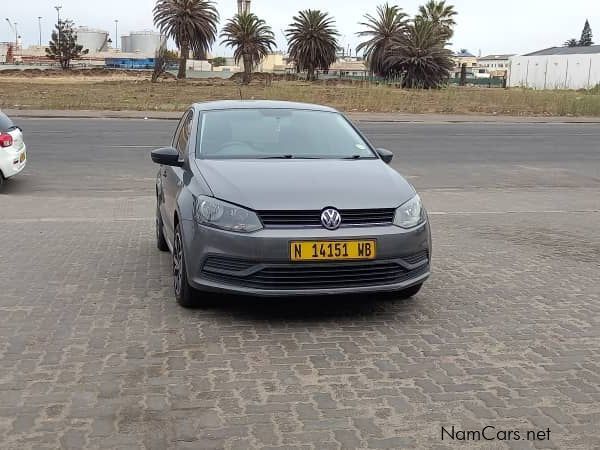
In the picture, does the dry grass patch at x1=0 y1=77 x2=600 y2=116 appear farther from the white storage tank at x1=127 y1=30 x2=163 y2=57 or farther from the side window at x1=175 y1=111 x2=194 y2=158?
the white storage tank at x1=127 y1=30 x2=163 y2=57

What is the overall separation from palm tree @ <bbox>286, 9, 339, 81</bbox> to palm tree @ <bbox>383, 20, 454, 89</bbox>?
17.6 metres

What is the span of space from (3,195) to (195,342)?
7936 millimetres

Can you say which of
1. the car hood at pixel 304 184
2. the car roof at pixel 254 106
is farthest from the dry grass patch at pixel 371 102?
the car hood at pixel 304 184

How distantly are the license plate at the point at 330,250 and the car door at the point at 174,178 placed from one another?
134cm

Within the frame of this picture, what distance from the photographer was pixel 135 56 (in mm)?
136000

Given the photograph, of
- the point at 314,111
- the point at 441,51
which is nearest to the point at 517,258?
the point at 314,111

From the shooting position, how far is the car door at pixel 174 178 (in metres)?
5.96

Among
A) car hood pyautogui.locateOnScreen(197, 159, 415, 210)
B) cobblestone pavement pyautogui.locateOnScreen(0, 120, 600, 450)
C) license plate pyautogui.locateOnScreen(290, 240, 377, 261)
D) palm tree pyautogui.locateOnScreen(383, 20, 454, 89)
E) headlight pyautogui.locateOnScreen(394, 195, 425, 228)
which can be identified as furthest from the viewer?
palm tree pyautogui.locateOnScreen(383, 20, 454, 89)

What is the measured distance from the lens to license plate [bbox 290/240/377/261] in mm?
4844

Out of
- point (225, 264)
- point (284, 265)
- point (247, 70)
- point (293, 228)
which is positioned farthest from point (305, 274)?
point (247, 70)

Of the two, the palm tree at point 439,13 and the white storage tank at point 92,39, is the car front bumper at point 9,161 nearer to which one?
the palm tree at point 439,13

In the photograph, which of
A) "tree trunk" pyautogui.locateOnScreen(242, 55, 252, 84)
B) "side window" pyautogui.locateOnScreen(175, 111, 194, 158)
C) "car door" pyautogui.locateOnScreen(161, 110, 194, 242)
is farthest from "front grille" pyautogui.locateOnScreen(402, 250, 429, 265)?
"tree trunk" pyautogui.locateOnScreen(242, 55, 252, 84)

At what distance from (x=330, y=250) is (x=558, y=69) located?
279 ft

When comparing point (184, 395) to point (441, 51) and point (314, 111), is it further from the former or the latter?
point (441, 51)
